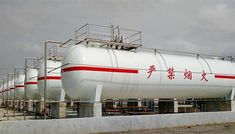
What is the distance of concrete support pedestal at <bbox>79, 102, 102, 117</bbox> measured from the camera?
40.9ft

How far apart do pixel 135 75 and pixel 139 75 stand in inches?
9.2

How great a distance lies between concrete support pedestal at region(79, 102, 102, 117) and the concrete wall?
1.70m

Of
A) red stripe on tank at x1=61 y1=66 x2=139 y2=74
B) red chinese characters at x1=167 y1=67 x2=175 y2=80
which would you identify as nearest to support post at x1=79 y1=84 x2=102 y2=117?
red stripe on tank at x1=61 y1=66 x2=139 y2=74

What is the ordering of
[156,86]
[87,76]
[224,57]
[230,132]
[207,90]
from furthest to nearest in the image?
[224,57], [207,90], [156,86], [87,76], [230,132]

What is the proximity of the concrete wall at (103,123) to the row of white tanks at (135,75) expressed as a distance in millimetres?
2113

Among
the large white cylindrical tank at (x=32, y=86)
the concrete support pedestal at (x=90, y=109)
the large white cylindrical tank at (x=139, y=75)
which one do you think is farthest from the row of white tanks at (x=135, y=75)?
the large white cylindrical tank at (x=32, y=86)

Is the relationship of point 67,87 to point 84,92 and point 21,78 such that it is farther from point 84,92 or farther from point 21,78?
point 21,78

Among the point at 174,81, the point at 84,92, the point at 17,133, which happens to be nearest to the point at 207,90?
the point at 174,81

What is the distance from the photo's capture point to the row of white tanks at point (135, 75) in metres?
12.6

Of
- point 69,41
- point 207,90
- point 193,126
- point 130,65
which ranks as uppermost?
point 69,41

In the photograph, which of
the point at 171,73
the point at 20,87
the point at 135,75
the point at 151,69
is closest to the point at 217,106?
the point at 171,73

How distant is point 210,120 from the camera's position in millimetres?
13688

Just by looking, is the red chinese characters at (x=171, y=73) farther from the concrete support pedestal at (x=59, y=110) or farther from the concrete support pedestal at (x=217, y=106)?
the concrete support pedestal at (x=59, y=110)

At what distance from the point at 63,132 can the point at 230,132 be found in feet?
21.2
